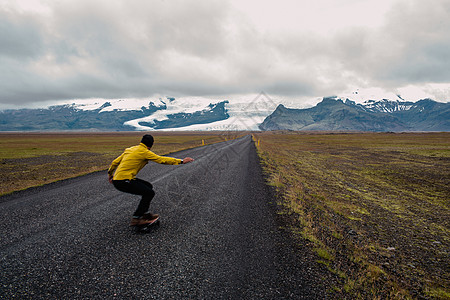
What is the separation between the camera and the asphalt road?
3998 millimetres

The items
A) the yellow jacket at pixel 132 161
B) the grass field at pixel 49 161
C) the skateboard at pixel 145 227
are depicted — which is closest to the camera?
the yellow jacket at pixel 132 161

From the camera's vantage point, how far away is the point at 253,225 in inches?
272

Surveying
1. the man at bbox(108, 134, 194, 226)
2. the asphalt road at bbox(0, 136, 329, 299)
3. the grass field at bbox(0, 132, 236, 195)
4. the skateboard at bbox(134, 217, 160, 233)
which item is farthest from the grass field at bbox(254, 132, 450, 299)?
the grass field at bbox(0, 132, 236, 195)

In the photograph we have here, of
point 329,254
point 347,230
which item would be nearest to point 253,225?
point 329,254

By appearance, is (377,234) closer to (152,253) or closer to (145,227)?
(152,253)

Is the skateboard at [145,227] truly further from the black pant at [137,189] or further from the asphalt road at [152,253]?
the black pant at [137,189]

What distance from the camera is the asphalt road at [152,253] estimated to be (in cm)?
400

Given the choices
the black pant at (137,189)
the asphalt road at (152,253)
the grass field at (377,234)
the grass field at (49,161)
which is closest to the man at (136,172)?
the black pant at (137,189)

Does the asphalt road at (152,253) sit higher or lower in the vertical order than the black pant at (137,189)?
lower

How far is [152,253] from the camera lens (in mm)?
5180

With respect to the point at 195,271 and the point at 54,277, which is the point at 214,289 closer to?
the point at 195,271

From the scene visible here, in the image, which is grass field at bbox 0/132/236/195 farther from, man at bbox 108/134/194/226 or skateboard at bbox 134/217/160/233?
skateboard at bbox 134/217/160/233

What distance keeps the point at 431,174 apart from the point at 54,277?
82.6 ft

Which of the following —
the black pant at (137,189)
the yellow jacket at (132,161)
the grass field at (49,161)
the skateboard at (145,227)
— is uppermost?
the yellow jacket at (132,161)
